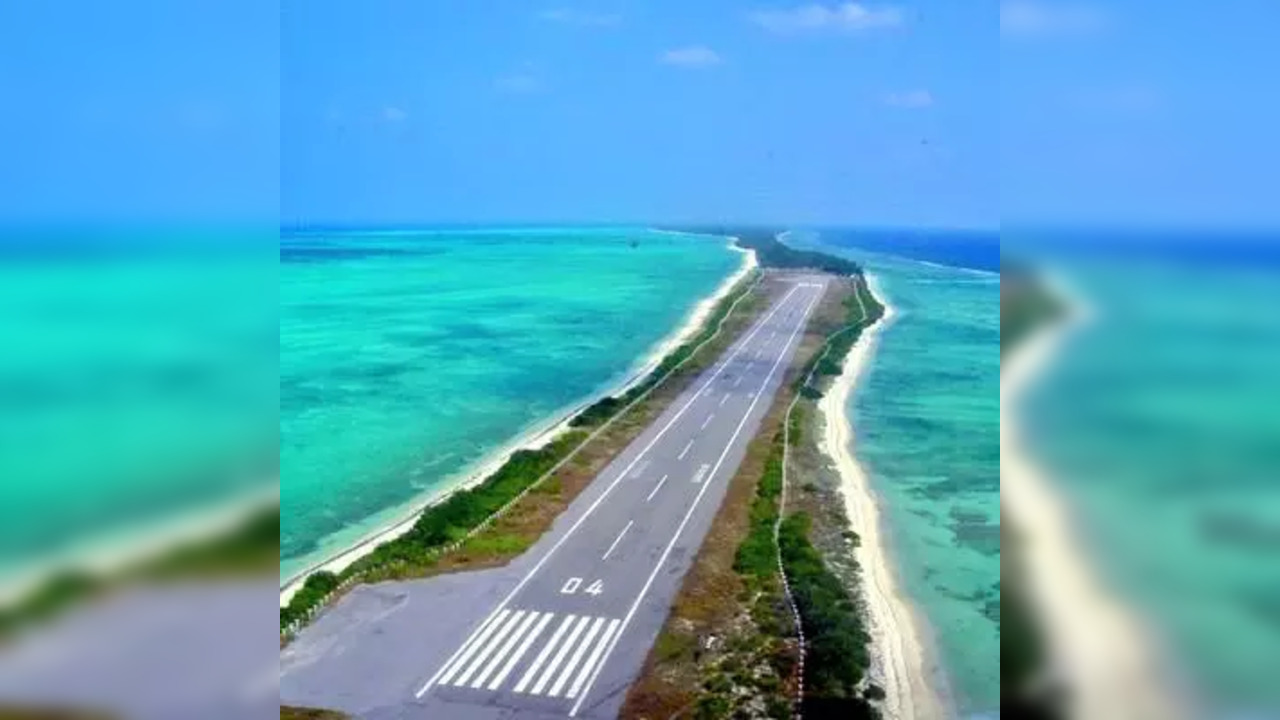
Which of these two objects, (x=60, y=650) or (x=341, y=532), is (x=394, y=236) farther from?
(x=60, y=650)

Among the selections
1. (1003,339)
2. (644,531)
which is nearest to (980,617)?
(644,531)

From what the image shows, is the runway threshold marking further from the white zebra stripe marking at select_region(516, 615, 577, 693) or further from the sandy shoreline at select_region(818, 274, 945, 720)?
the sandy shoreline at select_region(818, 274, 945, 720)

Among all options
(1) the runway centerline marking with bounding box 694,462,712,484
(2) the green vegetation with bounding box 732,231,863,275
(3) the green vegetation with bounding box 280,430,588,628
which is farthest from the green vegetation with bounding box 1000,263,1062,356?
(2) the green vegetation with bounding box 732,231,863,275

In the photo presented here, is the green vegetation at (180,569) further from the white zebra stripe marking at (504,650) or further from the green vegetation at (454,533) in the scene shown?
the green vegetation at (454,533)

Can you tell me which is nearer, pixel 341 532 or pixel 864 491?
pixel 341 532

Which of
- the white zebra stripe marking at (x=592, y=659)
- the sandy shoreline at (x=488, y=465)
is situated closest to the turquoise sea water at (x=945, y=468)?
the white zebra stripe marking at (x=592, y=659)
